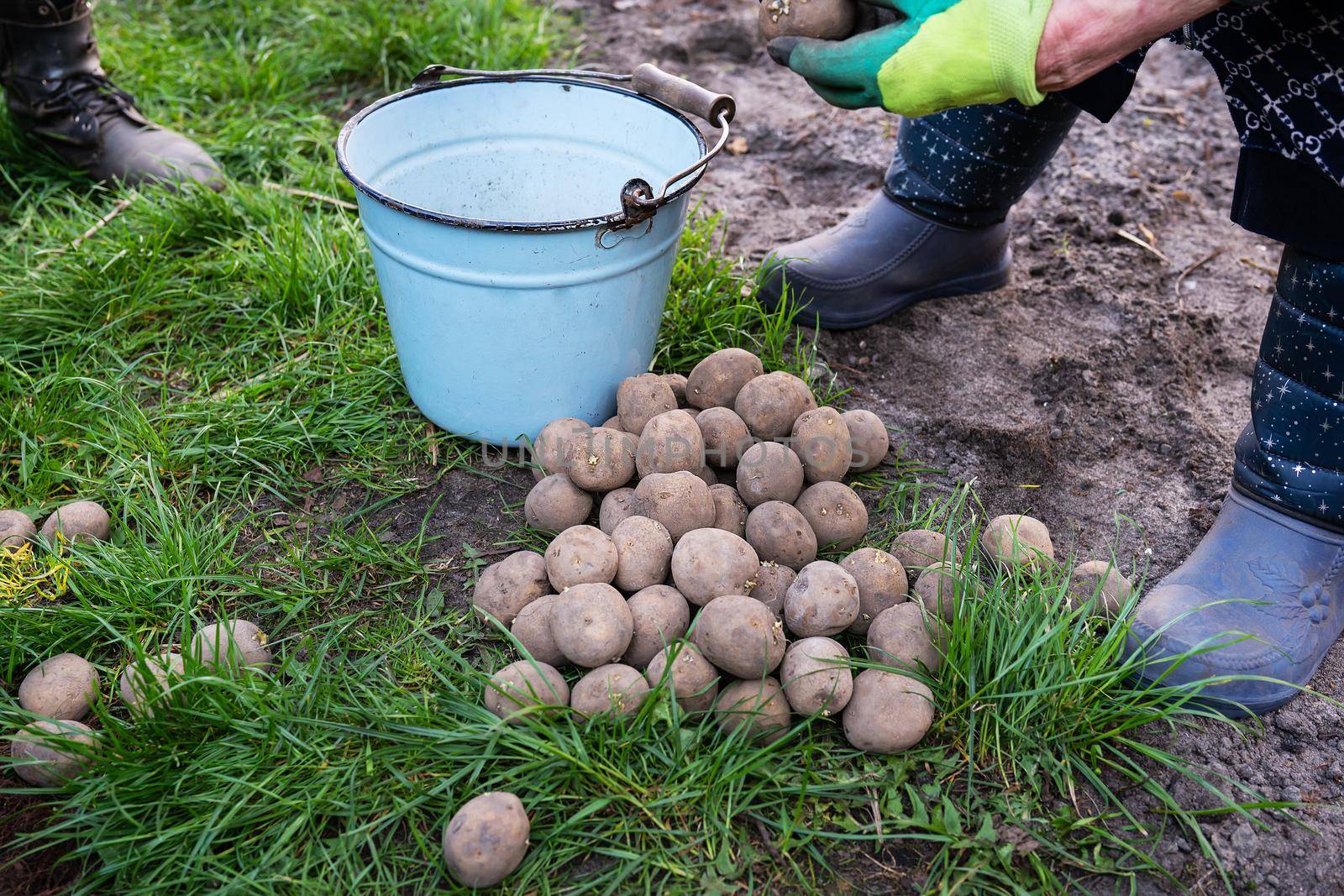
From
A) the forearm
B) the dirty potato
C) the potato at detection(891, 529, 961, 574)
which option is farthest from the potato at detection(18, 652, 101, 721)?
the forearm

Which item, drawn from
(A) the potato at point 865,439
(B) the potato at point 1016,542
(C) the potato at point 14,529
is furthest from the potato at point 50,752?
(B) the potato at point 1016,542

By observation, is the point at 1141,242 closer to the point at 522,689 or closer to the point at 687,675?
the point at 687,675

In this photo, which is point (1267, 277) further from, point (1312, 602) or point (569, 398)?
point (569, 398)

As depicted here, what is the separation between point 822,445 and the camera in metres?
2.16

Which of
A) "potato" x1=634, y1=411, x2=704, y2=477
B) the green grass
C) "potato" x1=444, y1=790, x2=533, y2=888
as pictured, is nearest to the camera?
"potato" x1=444, y1=790, x2=533, y2=888

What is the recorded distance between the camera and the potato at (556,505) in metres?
2.11

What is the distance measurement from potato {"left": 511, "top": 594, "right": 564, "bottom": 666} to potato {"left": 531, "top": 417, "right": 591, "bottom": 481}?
1.27 ft

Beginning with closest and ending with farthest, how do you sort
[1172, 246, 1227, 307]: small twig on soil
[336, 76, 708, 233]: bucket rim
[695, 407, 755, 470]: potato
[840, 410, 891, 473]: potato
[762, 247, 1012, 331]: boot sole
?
[336, 76, 708, 233]: bucket rim < [695, 407, 755, 470]: potato < [840, 410, 891, 473]: potato < [762, 247, 1012, 331]: boot sole < [1172, 246, 1227, 307]: small twig on soil

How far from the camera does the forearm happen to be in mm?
1649

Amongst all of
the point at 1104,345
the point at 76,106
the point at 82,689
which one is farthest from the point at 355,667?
the point at 76,106

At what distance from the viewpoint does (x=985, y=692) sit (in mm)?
1798

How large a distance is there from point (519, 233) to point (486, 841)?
1.12m

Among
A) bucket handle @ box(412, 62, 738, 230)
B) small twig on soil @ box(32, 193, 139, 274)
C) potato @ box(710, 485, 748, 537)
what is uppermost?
bucket handle @ box(412, 62, 738, 230)

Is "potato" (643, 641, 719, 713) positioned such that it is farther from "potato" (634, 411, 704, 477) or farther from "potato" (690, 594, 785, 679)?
"potato" (634, 411, 704, 477)
